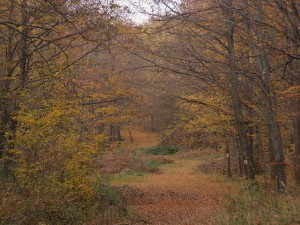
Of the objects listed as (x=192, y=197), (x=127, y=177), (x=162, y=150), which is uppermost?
(x=162, y=150)

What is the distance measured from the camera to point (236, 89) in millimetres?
11445

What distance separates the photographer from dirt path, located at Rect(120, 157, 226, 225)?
29.1 feet

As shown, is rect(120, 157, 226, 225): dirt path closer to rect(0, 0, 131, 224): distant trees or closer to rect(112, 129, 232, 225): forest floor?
rect(112, 129, 232, 225): forest floor

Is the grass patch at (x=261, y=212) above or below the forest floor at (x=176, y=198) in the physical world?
above

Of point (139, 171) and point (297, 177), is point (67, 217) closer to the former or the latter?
point (297, 177)

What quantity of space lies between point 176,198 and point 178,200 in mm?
378

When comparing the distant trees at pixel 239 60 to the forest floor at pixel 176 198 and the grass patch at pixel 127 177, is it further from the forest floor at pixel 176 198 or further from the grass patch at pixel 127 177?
the grass patch at pixel 127 177

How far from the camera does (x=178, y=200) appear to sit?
1236 cm

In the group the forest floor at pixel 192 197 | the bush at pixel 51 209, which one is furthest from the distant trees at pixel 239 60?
the bush at pixel 51 209

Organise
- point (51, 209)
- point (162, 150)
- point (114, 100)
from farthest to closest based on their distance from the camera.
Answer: point (162, 150), point (114, 100), point (51, 209)

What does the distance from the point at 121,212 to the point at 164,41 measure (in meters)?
5.73

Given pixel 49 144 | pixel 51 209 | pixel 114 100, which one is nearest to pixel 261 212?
pixel 51 209

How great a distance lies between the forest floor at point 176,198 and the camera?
8.95 metres

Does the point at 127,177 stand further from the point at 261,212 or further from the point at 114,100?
the point at 261,212
